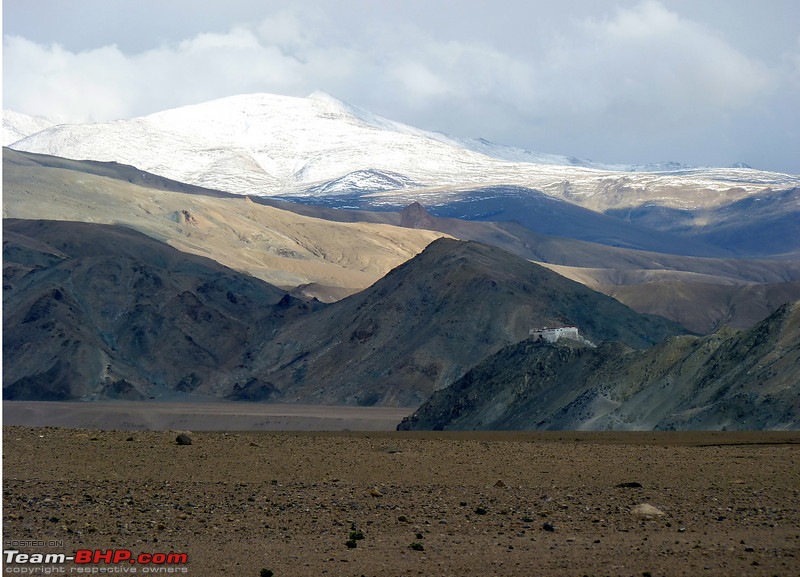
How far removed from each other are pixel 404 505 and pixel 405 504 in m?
0.13

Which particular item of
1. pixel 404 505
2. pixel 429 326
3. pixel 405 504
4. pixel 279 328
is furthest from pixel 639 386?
pixel 279 328

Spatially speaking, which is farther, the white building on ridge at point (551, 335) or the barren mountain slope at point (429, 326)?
the barren mountain slope at point (429, 326)

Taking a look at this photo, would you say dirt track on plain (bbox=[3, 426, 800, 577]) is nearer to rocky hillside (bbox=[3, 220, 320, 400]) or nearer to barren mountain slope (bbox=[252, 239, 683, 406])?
barren mountain slope (bbox=[252, 239, 683, 406])

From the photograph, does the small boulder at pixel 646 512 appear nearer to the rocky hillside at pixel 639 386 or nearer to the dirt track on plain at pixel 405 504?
the dirt track on plain at pixel 405 504

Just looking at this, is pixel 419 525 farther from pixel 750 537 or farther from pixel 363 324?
pixel 363 324

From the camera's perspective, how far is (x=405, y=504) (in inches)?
1081

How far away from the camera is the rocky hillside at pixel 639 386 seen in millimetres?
59306

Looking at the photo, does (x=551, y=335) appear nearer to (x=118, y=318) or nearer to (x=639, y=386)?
(x=639, y=386)

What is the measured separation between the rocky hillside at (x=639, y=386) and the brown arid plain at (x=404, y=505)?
19879 mm

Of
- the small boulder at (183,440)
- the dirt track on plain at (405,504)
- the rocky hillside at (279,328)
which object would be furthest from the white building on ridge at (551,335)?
the small boulder at (183,440)

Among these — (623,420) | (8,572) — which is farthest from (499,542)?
(623,420)

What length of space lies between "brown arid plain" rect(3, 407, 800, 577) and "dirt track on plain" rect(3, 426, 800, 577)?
54 millimetres

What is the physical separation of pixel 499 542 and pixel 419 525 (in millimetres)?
2092

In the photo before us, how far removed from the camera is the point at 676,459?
34875 mm
